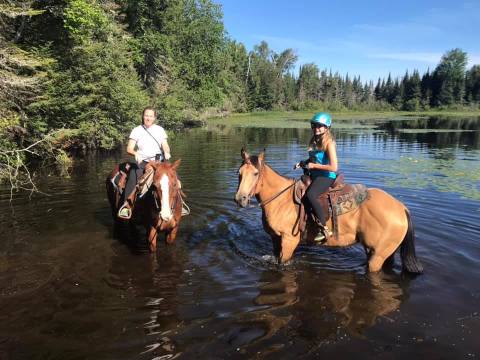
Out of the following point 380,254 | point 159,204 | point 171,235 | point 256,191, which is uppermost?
point 256,191

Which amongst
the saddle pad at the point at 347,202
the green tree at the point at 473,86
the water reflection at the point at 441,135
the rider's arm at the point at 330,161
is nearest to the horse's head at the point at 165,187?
the rider's arm at the point at 330,161

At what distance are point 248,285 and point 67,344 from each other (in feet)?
9.73

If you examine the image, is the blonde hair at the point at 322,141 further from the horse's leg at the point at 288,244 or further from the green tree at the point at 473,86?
the green tree at the point at 473,86

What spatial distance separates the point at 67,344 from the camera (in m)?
4.83

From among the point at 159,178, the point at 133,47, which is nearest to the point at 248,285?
the point at 159,178

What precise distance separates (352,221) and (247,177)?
210cm

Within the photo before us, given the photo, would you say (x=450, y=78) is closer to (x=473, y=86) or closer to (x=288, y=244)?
(x=473, y=86)

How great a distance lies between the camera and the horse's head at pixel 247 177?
19.6ft

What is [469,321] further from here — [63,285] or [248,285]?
[63,285]

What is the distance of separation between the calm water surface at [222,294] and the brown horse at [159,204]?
59cm

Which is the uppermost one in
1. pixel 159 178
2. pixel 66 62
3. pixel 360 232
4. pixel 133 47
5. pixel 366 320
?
pixel 133 47

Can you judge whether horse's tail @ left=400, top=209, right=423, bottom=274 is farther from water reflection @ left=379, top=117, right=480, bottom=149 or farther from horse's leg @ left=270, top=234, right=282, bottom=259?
water reflection @ left=379, top=117, right=480, bottom=149

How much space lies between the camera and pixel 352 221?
6648 millimetres

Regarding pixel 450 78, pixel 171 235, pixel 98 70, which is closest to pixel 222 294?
pixel 171 235
